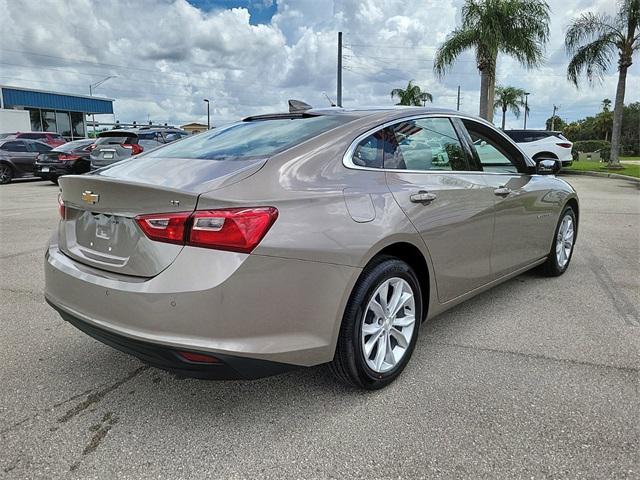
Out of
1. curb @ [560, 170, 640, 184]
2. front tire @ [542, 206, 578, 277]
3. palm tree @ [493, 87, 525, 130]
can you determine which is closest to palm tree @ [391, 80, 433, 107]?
palm tree @ [493, 87, 525, 130]

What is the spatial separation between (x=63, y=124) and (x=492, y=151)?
42787 mm

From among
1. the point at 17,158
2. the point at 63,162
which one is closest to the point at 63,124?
the point at 17,158

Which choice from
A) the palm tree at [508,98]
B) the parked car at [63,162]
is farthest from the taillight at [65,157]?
the palm tree at [508,98]

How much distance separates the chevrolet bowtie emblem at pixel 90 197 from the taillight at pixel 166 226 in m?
0.39

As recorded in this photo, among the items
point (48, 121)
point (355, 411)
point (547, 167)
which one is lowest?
point (355, 411)

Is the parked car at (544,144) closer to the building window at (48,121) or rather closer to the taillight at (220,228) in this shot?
the taillight at (220,228)

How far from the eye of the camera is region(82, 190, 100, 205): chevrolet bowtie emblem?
8.45ft

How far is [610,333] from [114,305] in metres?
3.34

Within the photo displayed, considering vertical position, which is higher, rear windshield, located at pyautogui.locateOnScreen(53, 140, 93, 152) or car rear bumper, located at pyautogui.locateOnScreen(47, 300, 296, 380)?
rear windshield, located at pyautogui.locateOnScreen(53, 140, 93, 152)

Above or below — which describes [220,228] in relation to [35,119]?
below

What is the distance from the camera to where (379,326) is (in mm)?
2840

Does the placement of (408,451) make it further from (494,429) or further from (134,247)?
(134,247)

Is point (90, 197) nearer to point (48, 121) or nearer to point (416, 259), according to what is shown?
point (416, 259)

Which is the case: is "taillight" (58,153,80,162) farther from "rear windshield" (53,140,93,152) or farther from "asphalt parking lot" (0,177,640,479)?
"asphalt parking lot" (0,177,640,479)
